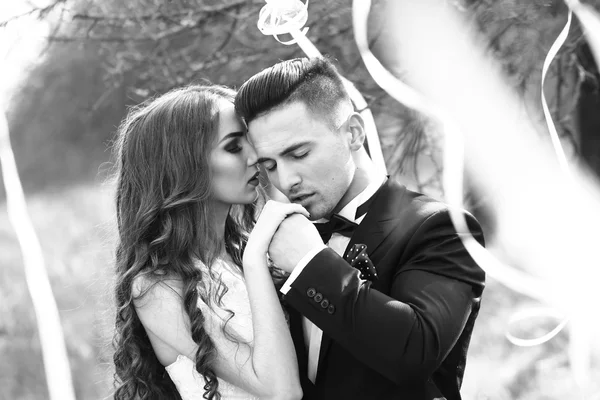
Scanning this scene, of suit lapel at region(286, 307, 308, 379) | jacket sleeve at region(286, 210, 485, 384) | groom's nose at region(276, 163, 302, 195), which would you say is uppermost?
groom's nose at region(276, 163, 302, 195)

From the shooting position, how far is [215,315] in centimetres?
284

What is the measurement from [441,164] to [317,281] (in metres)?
3.19

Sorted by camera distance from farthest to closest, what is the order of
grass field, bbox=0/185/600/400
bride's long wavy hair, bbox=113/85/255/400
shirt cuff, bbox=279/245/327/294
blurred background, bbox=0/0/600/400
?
grass field, bbox=0/185/600/400
blurred background, bbox=0/0/600/400
bride's long wavy hair, bbox=113/85/255/400
shirt cuff, bbox=279/245/327/294

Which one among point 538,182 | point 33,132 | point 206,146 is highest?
point 206,146

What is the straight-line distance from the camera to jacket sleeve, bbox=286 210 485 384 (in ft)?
6.87

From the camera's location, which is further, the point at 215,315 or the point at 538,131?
the point at 538,131

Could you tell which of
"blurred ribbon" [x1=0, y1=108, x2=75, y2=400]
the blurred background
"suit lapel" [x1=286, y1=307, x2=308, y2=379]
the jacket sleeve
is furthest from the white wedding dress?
"blurred ribbon" [x1=0, y1=108, x2=75, y2=400]

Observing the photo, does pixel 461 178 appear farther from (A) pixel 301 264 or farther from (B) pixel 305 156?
(A) pixel 301 264

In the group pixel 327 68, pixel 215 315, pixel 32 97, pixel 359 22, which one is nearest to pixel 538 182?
pixel 359 22

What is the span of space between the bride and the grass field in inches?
74.1

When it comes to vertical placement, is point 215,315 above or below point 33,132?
above

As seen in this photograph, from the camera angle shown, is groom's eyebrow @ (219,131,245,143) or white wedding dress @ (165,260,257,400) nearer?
white wedding dress @ (165,260,257,400)

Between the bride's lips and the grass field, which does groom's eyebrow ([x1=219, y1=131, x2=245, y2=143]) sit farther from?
the grass field

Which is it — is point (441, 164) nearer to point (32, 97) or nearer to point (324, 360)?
point (324, 360)
